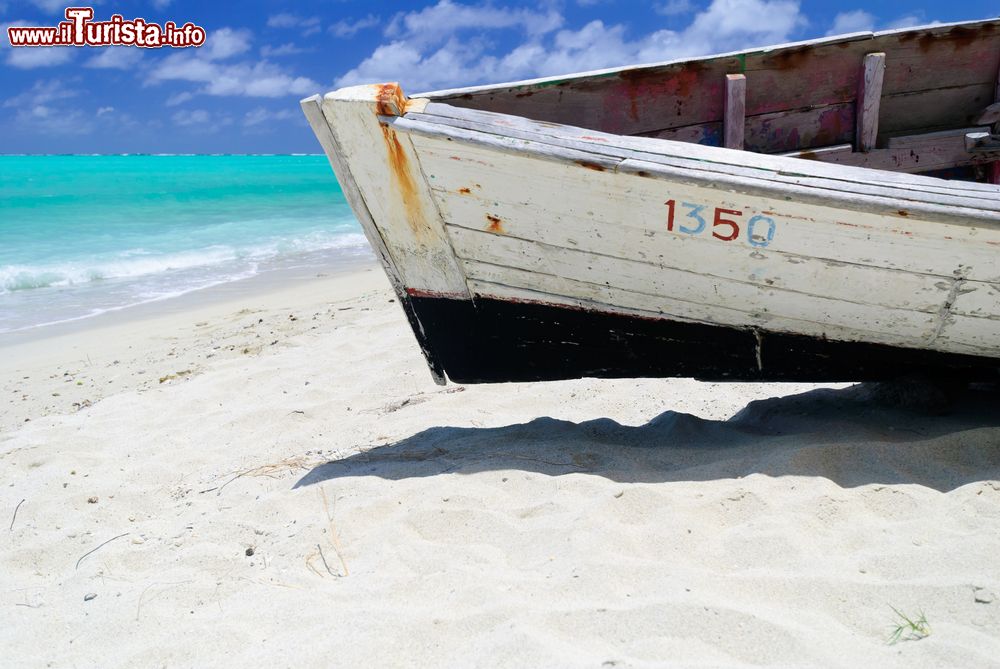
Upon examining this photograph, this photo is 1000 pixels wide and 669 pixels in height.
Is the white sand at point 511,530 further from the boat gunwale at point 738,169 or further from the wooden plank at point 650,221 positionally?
the boat gunwale at point 738,169

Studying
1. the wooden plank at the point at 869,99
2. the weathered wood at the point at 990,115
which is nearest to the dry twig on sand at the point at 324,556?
the wooden plank at the point at 869,99

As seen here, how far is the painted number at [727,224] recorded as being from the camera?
2.62m

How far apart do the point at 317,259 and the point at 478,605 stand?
10.2 m

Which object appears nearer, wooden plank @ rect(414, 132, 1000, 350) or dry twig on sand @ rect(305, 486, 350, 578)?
dry twig on sand @ rect(305, 486, 350, 578)

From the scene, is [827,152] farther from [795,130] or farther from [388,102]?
[388,102]

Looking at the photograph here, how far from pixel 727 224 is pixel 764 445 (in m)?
0.81

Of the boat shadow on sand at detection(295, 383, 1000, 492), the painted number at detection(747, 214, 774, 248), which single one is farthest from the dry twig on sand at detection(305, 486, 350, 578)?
the painted number at detection(747, 214, 774, 248)

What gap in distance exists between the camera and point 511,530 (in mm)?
2428

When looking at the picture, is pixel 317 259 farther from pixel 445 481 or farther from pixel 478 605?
pixel 478 605

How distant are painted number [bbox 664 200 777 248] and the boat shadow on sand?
0.73 m

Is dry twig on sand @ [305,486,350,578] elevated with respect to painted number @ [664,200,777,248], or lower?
lower

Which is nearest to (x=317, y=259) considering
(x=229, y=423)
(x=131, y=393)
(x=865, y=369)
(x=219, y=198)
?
(x=131, y=393)

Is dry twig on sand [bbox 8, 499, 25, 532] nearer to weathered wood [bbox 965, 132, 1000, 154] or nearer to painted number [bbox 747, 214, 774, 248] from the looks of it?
painted number [bbox 747, 214, 774, 248]

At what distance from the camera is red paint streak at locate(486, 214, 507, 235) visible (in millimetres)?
2902
